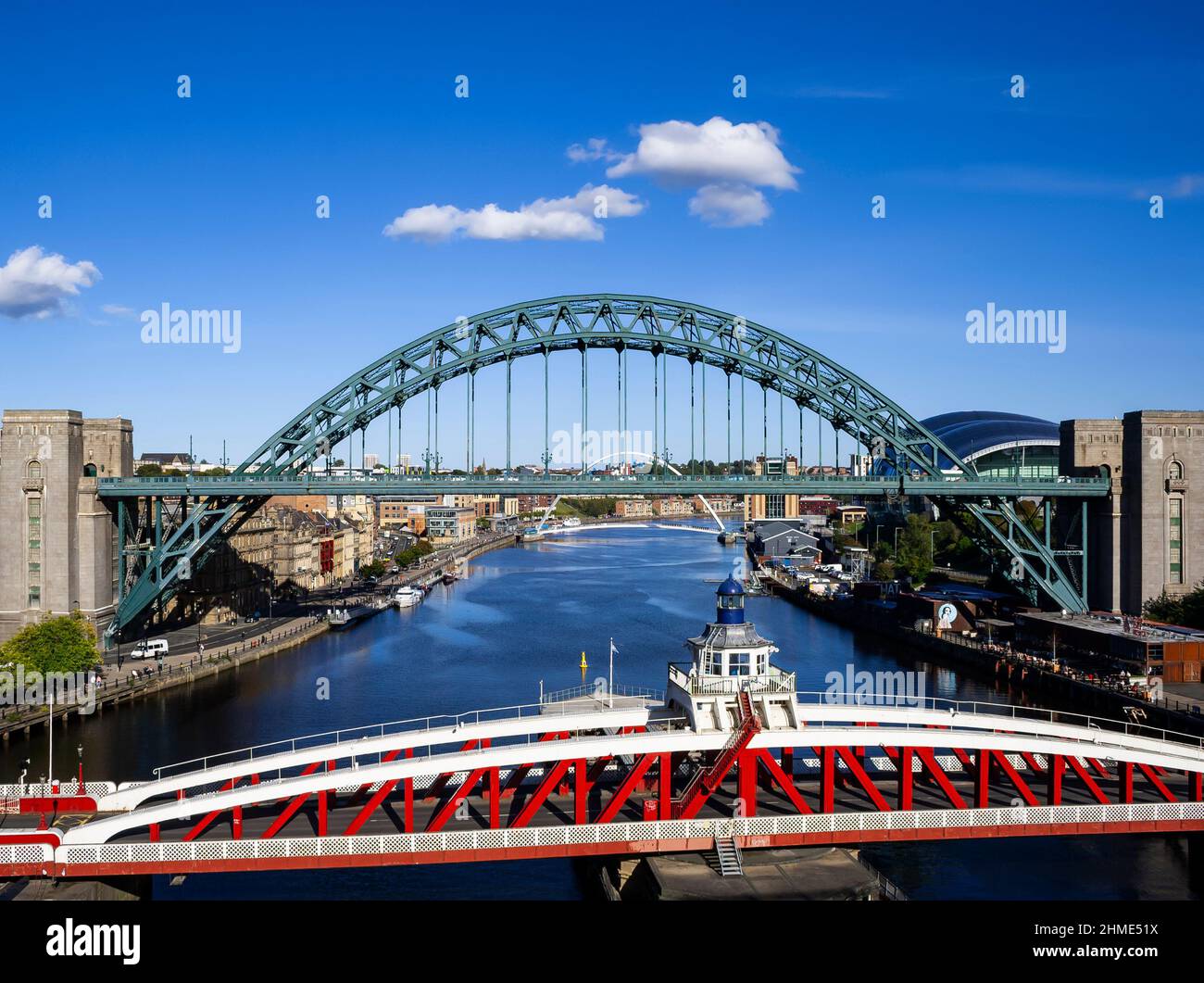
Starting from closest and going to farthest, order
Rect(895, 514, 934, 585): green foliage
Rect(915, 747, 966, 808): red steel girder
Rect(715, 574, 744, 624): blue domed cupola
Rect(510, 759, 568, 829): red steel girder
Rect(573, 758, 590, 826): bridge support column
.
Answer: Rect(510, 759, 568, 829): red steel girder, Rect(573, 758, 590, 826): bridge support column, Rect(915, 747, 966, 808): red steel girder, Rect(715, 574, 744, 624): blue domed cupola, Rect(895, 514, 934, 585): green foliage

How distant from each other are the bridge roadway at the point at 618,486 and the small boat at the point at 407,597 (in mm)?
18773

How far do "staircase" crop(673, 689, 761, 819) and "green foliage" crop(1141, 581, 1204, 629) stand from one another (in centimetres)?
3023

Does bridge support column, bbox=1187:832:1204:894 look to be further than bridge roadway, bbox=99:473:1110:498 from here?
No

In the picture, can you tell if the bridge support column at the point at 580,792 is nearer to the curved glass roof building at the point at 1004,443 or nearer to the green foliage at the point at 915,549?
the green foliage at the point at 915,549


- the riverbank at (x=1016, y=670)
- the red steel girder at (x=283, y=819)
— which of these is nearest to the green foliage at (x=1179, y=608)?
the riverbank at (x=1016, y=670)

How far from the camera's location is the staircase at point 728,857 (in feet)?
54.1

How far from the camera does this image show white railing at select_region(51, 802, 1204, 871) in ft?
52.9

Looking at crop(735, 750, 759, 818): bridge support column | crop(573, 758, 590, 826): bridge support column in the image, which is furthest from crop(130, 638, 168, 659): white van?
crop(735, 750, 759, 818): bridge support column

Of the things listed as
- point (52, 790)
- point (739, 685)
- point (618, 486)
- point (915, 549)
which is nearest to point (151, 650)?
point (618, 486)

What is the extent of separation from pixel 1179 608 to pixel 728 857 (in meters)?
32.5

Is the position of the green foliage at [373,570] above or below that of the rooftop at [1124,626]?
below

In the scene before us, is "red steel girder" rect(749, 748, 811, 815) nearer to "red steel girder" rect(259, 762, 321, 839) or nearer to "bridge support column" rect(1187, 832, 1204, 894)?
"red steel girder" rect(259, 762, 321, 839)

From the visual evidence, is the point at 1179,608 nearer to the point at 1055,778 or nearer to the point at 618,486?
the point at 618,486
